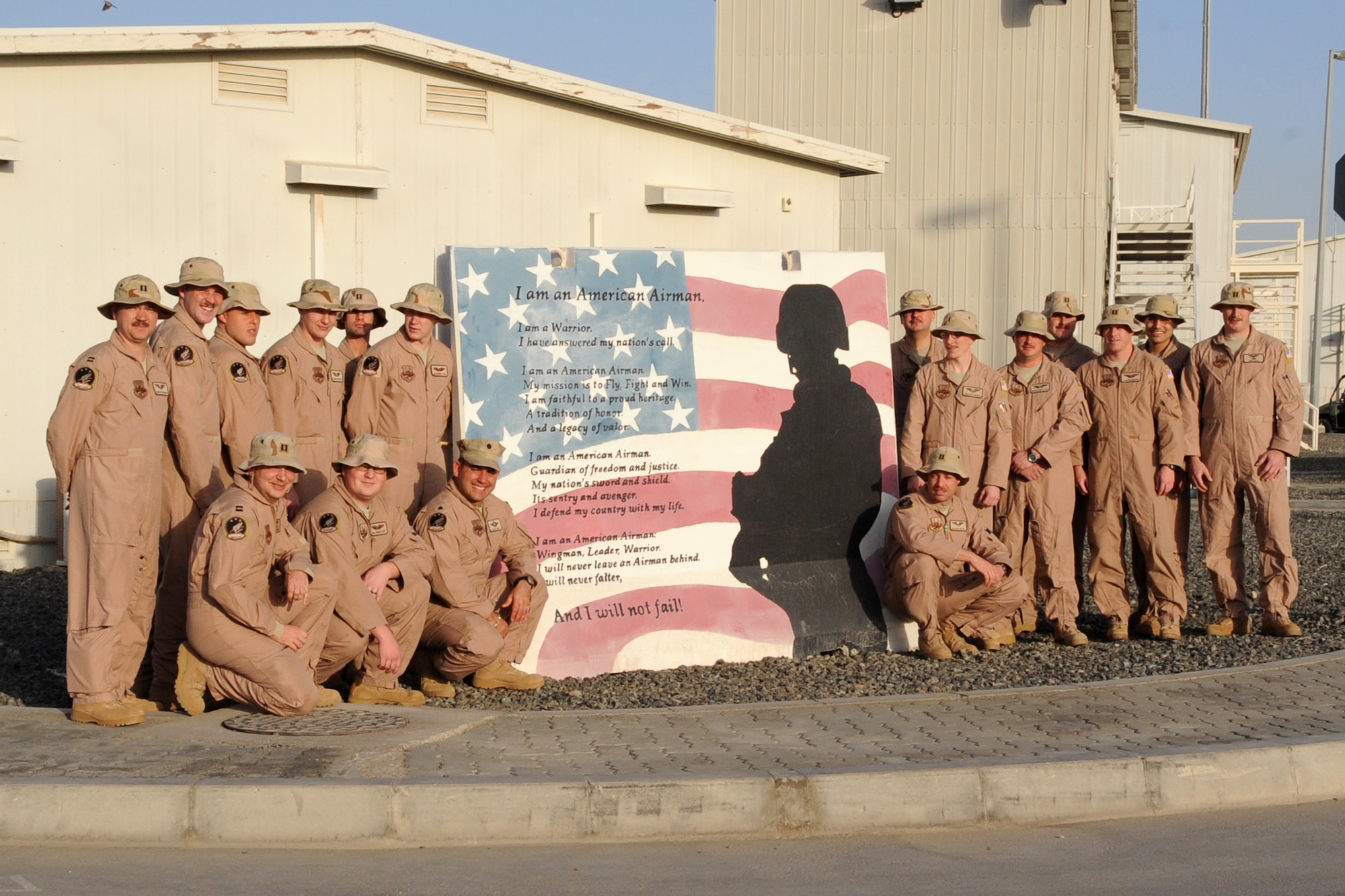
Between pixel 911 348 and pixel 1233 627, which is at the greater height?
pixel 911 348

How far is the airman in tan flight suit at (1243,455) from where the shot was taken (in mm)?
9477

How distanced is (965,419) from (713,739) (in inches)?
138

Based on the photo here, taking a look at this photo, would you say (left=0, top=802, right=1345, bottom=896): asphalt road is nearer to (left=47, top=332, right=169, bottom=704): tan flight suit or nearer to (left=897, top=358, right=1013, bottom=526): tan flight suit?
(left=47, top=332, right=169, bottom=704): tan flight suit

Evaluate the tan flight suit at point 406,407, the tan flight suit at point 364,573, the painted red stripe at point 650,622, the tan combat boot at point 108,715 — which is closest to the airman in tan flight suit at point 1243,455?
the painted red stripe at point 650,622

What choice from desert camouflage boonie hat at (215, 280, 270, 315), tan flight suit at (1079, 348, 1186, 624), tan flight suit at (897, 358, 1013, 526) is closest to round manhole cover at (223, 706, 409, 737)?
desert camouflage boonie hat at (215, 280, 270, 315)

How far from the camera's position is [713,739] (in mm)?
6535

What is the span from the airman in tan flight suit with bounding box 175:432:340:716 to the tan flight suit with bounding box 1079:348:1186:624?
503 cm

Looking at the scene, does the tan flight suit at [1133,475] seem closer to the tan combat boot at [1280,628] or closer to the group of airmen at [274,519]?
the tan combat boot at [1280,628]

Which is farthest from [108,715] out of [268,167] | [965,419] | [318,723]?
[268,167]

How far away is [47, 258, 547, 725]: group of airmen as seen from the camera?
694 cm

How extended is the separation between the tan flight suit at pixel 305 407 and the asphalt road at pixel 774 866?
10.4 feet

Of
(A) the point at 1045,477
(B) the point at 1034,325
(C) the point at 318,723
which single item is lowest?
(C) the point at 318,723

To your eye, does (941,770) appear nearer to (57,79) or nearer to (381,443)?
(381,443)

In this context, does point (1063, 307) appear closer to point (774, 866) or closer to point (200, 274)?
point (200, 274)
